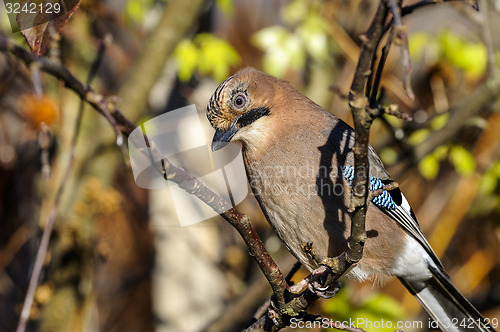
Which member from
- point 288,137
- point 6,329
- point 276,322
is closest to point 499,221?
point 288,137

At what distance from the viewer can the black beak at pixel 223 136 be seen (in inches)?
133

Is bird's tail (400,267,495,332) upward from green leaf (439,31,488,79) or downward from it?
downward

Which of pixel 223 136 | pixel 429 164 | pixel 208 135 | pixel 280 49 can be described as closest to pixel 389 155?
pixel 429 164

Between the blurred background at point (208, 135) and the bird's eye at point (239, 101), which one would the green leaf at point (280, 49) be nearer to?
the blurred background at point (208, 135)

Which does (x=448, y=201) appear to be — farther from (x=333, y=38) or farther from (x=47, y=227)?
(x=47, y=227)

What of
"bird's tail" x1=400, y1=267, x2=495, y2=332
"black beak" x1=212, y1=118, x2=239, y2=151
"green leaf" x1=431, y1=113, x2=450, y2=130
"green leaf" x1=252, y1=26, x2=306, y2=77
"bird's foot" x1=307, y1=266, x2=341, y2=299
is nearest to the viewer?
"bird's foot" x1=307, y1=266, x2=341, y2=299

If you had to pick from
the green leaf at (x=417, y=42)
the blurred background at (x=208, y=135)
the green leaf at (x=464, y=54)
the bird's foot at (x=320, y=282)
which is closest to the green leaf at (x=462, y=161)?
the blurred background at (x=208, y=135)

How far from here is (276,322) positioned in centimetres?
303

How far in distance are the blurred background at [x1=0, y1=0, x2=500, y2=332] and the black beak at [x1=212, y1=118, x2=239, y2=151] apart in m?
1.01

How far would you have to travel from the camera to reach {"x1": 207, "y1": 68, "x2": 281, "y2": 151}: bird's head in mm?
3439

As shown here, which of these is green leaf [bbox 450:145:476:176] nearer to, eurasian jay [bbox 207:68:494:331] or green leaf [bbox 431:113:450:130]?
green leaf [bbox 431:113:450:130]

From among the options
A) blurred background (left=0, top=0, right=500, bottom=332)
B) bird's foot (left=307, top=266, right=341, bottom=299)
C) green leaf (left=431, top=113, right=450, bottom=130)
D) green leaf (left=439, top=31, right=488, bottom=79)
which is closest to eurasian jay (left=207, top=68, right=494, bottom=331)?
bird's foot (left=307, top=266, right=341, bottom=299)

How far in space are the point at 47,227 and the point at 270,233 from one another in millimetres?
2828


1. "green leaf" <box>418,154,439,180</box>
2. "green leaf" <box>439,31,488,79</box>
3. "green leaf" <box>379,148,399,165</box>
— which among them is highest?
"green leaf" <box>439,31,488,79</box>
